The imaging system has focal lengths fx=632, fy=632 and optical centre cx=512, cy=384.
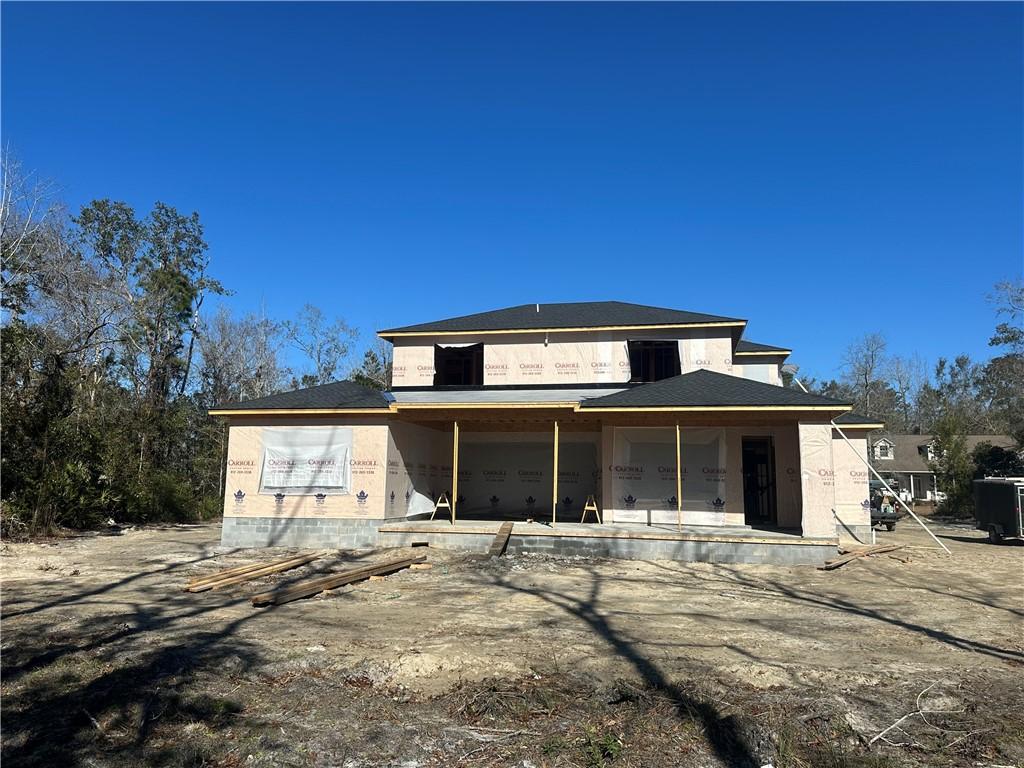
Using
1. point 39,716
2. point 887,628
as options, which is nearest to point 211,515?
point 39,716

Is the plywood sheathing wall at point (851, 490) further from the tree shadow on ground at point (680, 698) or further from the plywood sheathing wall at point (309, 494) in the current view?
the plywood sheathing wall at point (309, 494)

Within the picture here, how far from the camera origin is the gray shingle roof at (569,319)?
18609mm

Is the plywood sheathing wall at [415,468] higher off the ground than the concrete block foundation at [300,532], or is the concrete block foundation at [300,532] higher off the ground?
the plywood sheathing wall at [415,468]

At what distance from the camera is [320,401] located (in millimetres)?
15367

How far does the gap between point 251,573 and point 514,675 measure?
268 inches

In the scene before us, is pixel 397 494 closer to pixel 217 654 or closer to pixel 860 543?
pixel 217 654

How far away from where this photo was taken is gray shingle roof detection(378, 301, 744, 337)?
18.6 meters

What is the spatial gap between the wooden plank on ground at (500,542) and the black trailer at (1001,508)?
14.0m

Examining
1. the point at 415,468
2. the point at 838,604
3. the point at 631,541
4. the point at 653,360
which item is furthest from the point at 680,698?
the point at 653,360

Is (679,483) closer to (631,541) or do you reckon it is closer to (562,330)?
(631,541)

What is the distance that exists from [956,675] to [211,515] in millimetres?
24964

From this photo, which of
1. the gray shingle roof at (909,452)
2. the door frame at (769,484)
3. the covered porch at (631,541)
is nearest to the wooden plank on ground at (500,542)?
the covered porch at (631,541)

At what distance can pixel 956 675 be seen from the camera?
5957mm

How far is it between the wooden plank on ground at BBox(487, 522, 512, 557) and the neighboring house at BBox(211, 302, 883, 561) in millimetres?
1474
